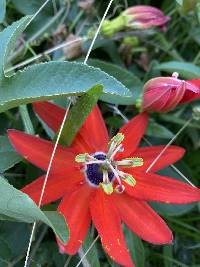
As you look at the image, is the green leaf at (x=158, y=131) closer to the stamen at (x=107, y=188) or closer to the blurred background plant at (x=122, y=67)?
the blurred background plant at (x=122, y=67)

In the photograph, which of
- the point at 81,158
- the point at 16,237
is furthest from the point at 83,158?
the point at 16,237

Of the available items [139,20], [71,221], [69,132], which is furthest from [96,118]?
[139,20]

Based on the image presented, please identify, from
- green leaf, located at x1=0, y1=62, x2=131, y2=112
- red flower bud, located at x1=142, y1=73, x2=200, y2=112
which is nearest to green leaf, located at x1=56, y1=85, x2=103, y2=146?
green leaf, located at x1=0, y1=62, x2=131, y2=112

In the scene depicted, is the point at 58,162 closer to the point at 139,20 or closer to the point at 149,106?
the point at 149,106

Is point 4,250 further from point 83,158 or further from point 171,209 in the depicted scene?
point 171,209

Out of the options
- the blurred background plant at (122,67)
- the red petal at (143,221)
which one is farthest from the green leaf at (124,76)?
the red petal at (143,221)

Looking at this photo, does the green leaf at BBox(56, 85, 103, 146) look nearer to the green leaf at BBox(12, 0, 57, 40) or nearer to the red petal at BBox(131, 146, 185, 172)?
the red petal at BBox(131, 146, 185, 172)
